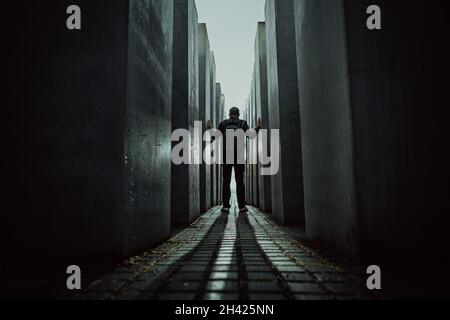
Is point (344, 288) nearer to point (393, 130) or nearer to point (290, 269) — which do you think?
point (290, 269)

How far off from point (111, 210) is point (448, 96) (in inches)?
119

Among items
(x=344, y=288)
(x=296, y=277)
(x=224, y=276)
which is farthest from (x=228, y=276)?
(x=344, y=288)

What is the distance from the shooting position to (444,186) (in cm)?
234

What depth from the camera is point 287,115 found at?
5.62 metres

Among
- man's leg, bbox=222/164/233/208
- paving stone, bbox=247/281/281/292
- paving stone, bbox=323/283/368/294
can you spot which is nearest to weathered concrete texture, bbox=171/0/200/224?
man's leg, bbox=222/164/233/208

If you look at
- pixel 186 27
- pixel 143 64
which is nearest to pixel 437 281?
pixel 143 64

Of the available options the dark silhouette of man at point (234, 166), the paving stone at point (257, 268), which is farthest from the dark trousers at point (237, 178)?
the paving stone at point (257, 268)

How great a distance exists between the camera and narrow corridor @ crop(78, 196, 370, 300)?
1841mm

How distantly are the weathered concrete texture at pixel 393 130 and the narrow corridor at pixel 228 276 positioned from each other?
19.9 inches

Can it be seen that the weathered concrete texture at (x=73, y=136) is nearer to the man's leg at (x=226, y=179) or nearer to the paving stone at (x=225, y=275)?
→ the paving stone at (x=225, y=275)

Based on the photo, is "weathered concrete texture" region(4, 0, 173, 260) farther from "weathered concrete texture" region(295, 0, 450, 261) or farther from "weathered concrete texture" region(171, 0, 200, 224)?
"weathered concrete texture" region(171, 0, 200, 224)

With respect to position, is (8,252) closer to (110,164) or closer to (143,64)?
(110,164)

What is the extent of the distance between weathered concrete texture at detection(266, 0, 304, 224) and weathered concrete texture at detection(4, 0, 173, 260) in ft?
10.9

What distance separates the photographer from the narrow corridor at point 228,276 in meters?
1.84
